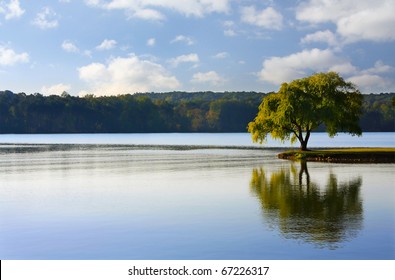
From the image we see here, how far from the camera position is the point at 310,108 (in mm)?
66750

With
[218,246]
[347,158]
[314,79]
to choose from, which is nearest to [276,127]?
[314,79]

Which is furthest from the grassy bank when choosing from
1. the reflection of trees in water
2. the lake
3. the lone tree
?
the reflection of trees in water

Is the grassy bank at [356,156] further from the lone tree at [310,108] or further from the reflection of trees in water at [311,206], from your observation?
the reflection of trees in water at [311,206]

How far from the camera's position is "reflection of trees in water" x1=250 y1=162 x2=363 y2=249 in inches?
824

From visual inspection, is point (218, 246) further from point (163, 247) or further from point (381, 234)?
point (381, 234)

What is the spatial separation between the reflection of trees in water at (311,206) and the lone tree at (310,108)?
86.1 ft

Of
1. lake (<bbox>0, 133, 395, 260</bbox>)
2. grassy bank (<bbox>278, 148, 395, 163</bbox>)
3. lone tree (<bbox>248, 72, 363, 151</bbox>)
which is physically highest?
lone tree (<bbox>248, 72, 363, 151</bbox>)

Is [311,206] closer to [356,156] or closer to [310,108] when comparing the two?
[356,156]

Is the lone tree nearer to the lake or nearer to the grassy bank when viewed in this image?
the grassy bank

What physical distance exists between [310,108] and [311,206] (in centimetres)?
4103

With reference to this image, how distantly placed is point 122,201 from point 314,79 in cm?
4477

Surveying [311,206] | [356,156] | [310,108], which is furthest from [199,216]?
[310,108]

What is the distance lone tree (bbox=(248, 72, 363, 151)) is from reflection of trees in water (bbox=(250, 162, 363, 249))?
26246 mm

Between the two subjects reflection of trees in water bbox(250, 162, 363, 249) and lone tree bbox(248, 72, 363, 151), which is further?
lone tree bbox(248, 72, 363, 151)
